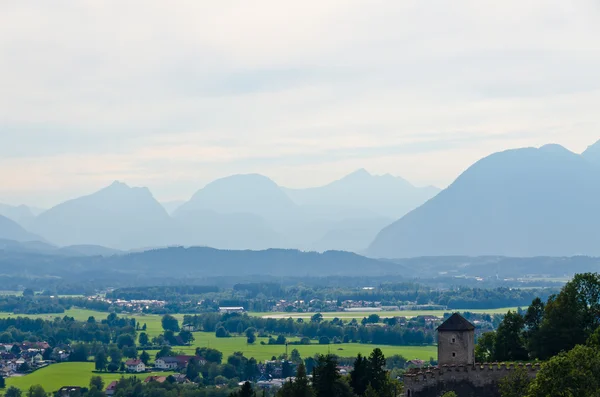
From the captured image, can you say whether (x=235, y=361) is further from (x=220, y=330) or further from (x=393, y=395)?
(x=393, y=395)

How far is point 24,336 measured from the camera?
191 meters

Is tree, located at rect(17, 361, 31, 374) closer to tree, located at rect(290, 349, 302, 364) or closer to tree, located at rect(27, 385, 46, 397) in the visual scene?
tree, located at rect(27, 385, 46, 397)

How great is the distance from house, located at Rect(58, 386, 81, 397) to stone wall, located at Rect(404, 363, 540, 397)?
218ft

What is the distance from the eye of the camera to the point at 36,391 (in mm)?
114688

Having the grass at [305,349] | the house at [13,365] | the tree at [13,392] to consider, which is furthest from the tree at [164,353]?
the tree at [13,392]

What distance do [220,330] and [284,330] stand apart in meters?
10.5

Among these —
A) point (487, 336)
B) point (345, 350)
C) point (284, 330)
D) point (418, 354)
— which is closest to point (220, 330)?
point (284, 330)

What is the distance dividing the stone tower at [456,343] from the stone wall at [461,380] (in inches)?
91.6

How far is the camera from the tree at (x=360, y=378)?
6394cm

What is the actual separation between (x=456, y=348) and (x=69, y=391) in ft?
227

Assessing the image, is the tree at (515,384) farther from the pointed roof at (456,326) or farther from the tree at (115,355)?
the tree at (115,355)

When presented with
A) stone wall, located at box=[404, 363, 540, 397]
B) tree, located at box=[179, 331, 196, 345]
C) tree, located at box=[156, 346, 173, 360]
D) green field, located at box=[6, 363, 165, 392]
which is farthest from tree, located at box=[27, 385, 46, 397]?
stone wall, located at box=[404, 363, 540, 397]

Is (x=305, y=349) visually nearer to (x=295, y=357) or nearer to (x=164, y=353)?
(x=295, y=357)

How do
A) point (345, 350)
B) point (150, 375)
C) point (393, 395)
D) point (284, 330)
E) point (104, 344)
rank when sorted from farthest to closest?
1. point (284, 330)
2. point (104, 344)
3. point (345, 350)
4. point (150, 375)
5. point (393, 395)
